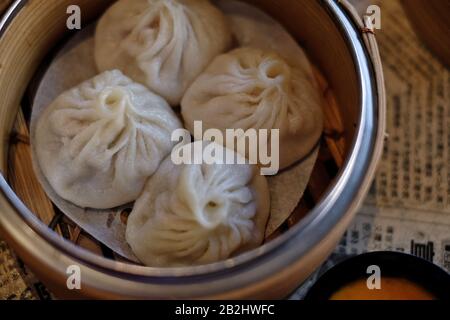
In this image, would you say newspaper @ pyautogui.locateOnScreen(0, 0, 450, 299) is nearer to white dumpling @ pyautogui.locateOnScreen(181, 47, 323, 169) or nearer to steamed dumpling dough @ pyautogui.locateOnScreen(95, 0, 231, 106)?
white dumpling @ pyautogui.locateOnScreen(181, 47, 323, 169)

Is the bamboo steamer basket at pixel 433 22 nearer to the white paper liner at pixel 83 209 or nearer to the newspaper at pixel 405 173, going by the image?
the newspaper at pixel 405 173

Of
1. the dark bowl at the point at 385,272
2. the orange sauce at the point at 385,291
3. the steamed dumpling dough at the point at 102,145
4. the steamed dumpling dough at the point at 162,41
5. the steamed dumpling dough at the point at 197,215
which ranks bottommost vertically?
the orange sauce at the point at 385,291

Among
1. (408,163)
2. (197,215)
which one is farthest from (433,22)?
(197,215)

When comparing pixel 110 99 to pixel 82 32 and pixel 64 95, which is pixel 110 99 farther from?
pixel 82 32

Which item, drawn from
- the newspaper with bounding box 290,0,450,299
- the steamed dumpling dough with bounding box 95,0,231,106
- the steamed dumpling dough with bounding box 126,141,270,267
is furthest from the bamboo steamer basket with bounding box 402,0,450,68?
the steamed dumpling dough with bounding box 126,141,270,267

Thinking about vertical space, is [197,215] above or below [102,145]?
below

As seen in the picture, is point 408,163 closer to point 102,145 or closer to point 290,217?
point 290,217

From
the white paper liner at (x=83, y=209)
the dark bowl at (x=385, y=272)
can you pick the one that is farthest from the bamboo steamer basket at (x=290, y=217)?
the dark bowl at (x=385, y=272)
